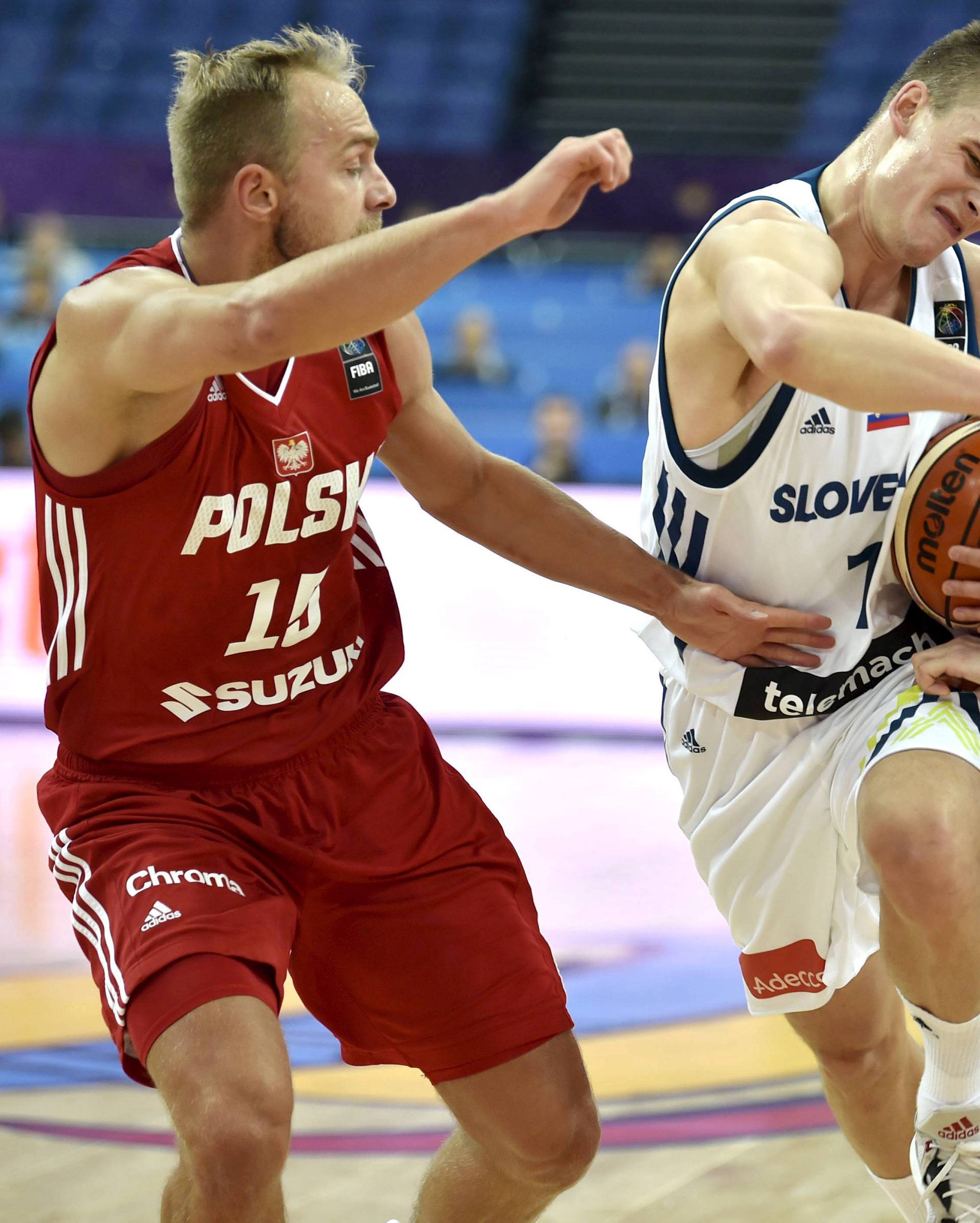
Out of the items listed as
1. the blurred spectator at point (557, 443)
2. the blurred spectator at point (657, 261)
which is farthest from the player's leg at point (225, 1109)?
the blurred spectator at point (657, 261)

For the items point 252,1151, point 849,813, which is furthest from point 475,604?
point 252,1151

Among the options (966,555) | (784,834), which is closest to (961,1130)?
(784,834)

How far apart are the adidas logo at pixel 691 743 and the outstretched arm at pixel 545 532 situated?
0.22 m

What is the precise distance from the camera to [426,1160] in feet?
12.8

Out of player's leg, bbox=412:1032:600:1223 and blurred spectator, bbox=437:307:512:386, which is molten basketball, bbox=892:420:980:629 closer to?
player's leg, bbox=412:1032:600:1223

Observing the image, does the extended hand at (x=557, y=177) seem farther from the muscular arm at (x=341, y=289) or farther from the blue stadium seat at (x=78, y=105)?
the blue stadium seat at (x=78, y=105)

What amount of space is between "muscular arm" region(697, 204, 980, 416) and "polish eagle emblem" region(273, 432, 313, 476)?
31.6 inches

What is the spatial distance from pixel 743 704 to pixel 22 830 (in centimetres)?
460

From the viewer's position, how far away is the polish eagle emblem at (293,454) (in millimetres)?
2912

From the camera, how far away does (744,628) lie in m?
3.22

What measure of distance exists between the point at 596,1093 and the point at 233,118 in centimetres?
274

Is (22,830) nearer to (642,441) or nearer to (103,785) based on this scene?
(103,785)

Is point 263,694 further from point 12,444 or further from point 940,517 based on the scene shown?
point 12,444

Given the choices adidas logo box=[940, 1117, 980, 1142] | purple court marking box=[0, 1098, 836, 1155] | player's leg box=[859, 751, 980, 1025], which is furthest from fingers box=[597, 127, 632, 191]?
purple court marking box=[0, 1098, 836, 1155]
